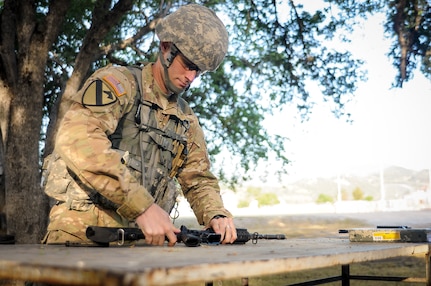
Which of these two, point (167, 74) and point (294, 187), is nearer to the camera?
point (167, 74)

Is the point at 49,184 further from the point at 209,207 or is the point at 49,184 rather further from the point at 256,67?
the point at 256,67

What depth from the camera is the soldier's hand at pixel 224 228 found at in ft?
9.82

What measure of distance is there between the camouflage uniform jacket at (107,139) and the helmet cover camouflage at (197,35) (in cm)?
25

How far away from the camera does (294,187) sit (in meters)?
179

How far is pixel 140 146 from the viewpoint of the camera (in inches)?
117

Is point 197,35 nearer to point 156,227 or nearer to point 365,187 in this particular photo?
point 156,227

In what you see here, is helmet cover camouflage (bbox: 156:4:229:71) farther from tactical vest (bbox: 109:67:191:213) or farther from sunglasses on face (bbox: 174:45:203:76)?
tactical vest (bbox: 109:67:191:213)

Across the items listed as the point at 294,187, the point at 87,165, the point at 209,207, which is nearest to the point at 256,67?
the point at 209,207

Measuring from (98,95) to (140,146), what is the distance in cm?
42

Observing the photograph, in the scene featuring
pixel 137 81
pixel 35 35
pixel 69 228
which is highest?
pixel 35 35

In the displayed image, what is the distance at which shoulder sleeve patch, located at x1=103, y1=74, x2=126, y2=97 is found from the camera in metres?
2.74

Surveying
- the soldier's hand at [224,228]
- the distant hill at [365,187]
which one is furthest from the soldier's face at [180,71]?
the distant hill at [365,187]

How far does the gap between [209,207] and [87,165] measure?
3.24ft

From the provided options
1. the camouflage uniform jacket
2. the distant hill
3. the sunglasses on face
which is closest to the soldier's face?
the sunglasses on face
